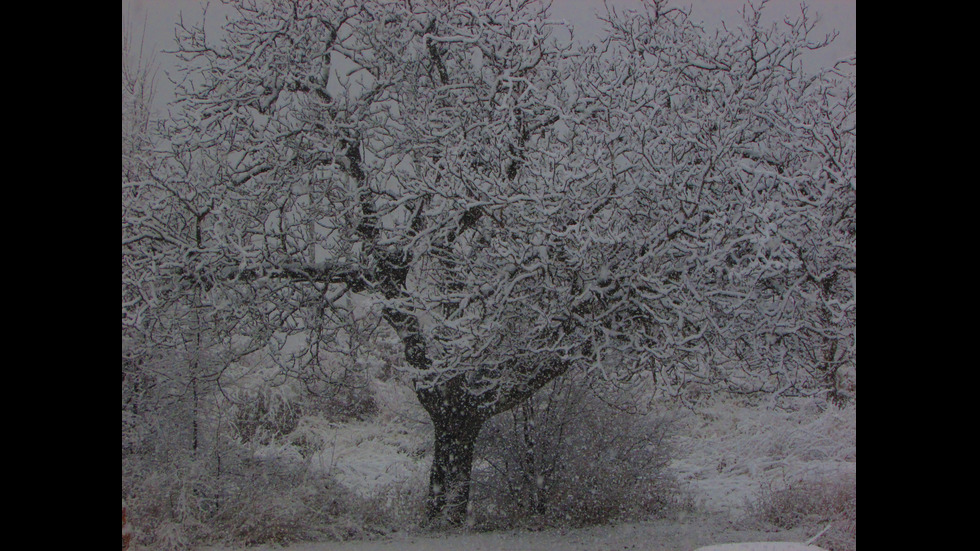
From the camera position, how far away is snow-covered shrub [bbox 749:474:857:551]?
13.9 ft

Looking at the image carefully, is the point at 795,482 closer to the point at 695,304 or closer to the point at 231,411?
the point at 695,304

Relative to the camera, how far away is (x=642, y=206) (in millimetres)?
3818

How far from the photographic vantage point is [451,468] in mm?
4320

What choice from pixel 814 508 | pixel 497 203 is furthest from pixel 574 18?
pixel 814 508

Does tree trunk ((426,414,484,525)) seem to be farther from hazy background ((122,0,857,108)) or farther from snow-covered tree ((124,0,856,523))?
hazy background ((122,0,857,108))

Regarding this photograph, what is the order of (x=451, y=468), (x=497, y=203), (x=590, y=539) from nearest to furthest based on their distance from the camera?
1. (x=497, y=203)
2. (x=590, y=539)
3. (x=451, y=468)

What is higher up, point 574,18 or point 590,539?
point 574,18

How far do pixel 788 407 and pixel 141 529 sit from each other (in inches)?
175

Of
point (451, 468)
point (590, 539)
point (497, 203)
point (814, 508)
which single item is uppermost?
point (497, 203)

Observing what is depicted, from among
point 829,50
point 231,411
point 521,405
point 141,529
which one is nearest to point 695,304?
point 521,405

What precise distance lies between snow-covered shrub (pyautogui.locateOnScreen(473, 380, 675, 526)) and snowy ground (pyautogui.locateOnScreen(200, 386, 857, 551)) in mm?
131

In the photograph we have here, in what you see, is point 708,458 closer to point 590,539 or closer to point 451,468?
point 590,539

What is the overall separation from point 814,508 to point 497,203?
308cm
